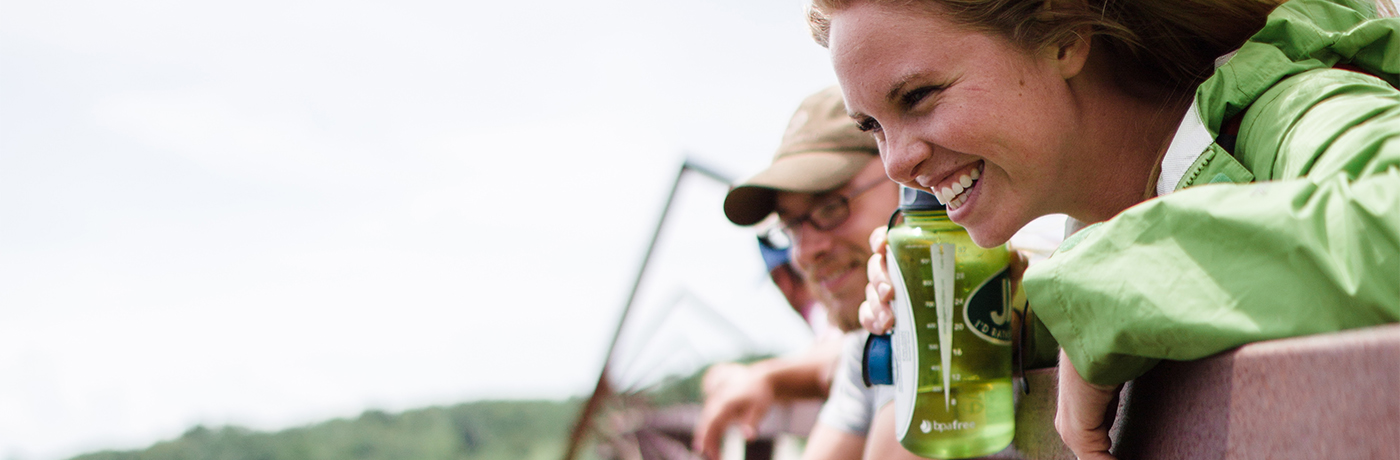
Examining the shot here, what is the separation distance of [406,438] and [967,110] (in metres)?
24.1

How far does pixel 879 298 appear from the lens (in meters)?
1.24

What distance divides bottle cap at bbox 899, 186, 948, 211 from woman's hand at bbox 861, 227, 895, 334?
60 mm

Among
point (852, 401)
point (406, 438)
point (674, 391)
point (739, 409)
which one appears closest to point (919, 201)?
point (852, 401)

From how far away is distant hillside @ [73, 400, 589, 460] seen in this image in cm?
2205

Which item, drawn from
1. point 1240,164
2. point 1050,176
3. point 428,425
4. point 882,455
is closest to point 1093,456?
point 1240,164

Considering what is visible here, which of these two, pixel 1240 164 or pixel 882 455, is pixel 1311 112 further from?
pixel 882 455

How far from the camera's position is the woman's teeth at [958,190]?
1.07 metres

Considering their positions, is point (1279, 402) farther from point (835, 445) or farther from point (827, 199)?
point (827, 199)

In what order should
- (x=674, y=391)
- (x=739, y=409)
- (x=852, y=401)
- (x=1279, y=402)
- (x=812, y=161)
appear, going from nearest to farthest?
(x=1279, y=402) → (x=852, y=401) → (x=812, y=161) → (x=739, y=409) → (x=674, y=391)

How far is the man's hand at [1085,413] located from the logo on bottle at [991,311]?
0.91 ft

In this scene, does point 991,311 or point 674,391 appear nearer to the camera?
point 991,311

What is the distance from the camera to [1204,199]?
1.91ft

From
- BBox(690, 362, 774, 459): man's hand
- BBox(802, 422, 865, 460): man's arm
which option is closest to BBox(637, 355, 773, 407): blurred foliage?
BBox(690, 362, 774, 459): man's hand

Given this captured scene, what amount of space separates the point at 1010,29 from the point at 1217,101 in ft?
0.93
